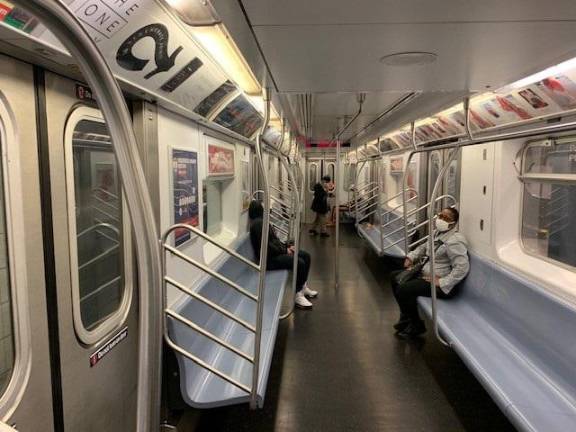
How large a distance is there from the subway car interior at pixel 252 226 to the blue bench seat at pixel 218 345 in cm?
2

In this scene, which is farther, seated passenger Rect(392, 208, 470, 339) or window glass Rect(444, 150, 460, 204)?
window glass Rect(444, 150, 460, 204)

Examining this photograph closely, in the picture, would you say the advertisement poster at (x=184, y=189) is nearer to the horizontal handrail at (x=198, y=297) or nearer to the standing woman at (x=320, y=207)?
the horizontal handrail at (x=198, y=297)

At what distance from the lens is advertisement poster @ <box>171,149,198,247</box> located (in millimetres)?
2791

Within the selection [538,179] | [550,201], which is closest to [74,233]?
[538,179]

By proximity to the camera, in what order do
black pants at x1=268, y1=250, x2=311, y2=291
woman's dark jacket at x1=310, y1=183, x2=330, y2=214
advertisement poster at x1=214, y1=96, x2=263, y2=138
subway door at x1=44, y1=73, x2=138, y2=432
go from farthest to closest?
1. woman's dark jacket at x1=310, y1=183, x2=330, y2=214
2. black pants at x1=268, y1=250, x2=311, y2=291
3. advertisement poster at x1=214, y1=96, x2=263, y2=138
4. subway door at x1=44, y1=73, x2=138, y2=432

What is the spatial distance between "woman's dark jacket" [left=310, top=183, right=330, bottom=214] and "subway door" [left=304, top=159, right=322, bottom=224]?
2.69 meters

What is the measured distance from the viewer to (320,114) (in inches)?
234

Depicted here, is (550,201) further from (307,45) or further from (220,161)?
(220,161)

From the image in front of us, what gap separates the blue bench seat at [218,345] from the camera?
7.25 feet

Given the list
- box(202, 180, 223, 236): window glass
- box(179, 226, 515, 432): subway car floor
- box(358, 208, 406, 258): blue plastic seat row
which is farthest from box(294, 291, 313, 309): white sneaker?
box(358, 208, 406, 258): blue plastic seat row

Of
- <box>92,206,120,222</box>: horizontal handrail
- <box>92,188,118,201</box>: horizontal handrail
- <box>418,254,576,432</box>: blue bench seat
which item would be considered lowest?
<box>418,254,576,432</box>: blue bench seat

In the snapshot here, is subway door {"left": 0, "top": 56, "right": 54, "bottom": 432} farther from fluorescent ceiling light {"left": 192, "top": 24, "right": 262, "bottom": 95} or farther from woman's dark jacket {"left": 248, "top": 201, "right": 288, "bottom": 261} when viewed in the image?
woman's dark jacket {"left": 248, "top": 201, "right": 288, "bottom": 261}

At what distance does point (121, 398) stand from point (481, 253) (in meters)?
3.61

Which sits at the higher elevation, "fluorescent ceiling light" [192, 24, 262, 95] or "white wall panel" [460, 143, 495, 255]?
"fluorescent ceiling light" [192, 24, 262, 95]
